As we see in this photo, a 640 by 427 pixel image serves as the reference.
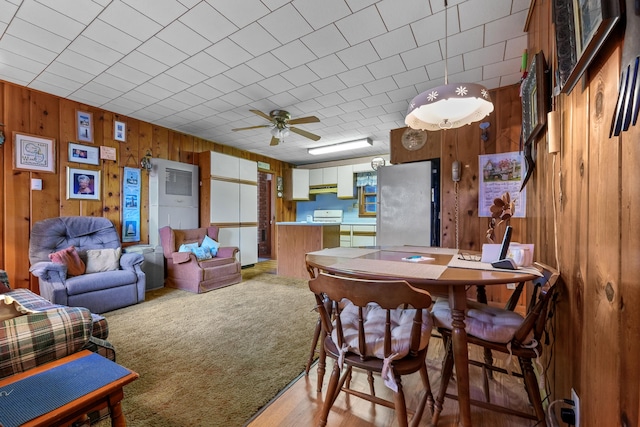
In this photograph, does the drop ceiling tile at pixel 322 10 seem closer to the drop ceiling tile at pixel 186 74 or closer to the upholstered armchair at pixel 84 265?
A: the drop ceiling tile at pixel 186 74

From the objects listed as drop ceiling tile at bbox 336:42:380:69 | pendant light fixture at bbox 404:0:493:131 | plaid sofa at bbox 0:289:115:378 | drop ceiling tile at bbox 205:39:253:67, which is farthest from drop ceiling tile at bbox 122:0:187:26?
plaid sofa at bbox 0:289:115:378

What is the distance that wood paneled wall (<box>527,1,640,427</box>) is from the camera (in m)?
0.63

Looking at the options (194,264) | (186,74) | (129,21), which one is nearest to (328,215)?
(194,264)

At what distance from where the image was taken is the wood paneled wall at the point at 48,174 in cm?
295

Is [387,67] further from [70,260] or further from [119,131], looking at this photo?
[70,260]

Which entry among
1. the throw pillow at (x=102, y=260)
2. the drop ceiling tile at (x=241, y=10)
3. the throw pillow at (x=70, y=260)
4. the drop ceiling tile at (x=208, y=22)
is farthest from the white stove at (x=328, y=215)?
the drop ceiling tile at (x=241, y=10)

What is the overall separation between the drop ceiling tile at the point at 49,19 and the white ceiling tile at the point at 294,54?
1.52 metres

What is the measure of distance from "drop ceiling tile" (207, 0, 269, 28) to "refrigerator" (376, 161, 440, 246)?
7.51 feet

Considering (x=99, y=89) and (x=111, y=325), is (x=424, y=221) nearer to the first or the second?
(x=111, y=325)

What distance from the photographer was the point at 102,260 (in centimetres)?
315

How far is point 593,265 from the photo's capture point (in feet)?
2.78

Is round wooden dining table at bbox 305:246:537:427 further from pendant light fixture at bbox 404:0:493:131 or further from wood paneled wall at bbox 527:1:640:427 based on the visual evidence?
pendant light fixture at bbox 404:0:493:131

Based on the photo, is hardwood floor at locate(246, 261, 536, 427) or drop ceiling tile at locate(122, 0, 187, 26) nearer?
hardwood floor at locate(246, 261, 536, 427)

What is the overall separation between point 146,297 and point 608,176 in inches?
168
